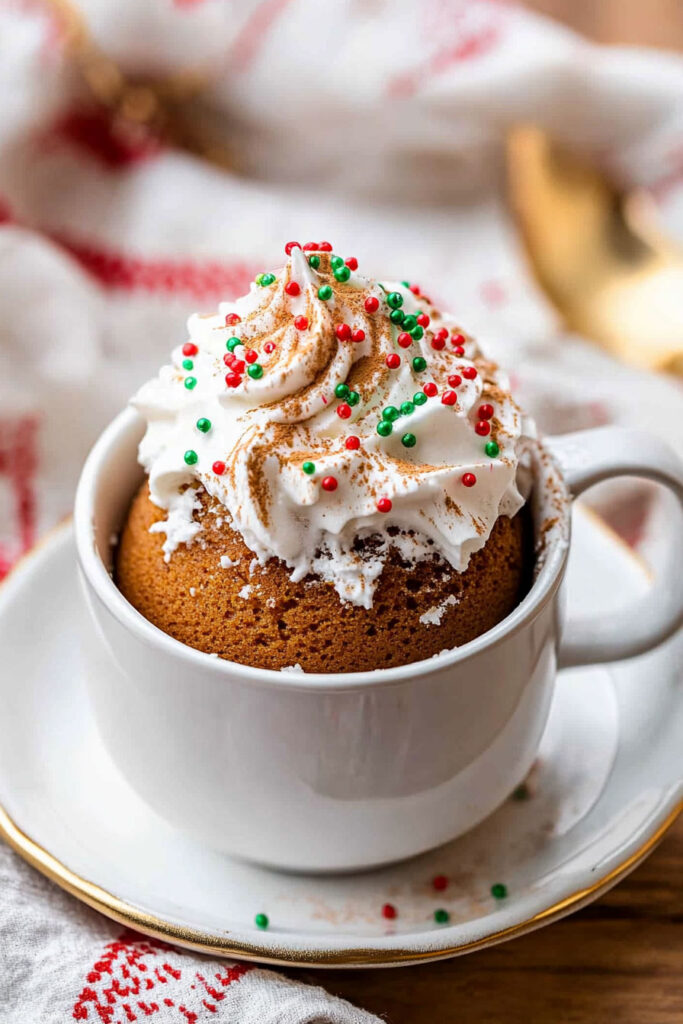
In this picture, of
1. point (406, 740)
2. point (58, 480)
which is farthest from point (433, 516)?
point (58, 480)

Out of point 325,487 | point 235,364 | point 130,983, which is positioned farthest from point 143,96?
point 130,983

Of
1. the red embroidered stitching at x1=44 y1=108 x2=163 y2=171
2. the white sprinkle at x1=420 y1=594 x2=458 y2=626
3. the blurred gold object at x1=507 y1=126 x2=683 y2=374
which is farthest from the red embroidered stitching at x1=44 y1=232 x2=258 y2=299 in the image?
the white sprinkle at x1=420 y1=594 x2=458 y2=626

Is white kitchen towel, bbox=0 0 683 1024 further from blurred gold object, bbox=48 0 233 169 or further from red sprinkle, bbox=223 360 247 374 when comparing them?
red sprinkle, bbox=223 360 247 374

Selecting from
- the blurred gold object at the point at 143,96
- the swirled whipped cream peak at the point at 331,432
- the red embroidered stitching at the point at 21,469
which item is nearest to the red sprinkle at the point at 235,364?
the swirled whipped cream peak at the point at 331,432

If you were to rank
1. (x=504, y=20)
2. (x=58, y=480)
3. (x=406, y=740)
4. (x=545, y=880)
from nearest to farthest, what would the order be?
(x=406, y=740), (x=545, y=880), (x=58, y=480), (x=504, y=20)

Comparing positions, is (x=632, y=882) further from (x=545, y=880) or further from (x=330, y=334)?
(x=330, y=334)

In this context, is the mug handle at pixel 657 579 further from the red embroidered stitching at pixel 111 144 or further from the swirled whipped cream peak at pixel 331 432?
the red embroidered stitching at pixel 111 144
